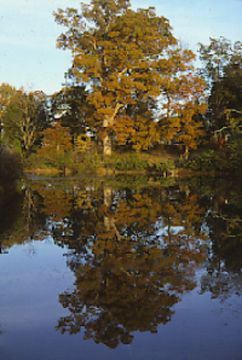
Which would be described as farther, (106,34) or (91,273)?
(106,34)

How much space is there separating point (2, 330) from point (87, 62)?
96.0 ft

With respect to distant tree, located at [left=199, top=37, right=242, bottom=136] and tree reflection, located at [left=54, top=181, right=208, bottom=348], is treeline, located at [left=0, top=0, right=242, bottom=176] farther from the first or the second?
tree reflection, located at [left=54, top=181, right=208, bottom=348]

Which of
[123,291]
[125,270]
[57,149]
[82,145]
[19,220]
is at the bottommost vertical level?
[123,291]

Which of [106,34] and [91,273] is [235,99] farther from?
[91,273]

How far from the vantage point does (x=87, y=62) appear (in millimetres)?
31500

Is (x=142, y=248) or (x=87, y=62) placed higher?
(x=87, y=62)

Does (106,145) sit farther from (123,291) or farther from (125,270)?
(123,291)

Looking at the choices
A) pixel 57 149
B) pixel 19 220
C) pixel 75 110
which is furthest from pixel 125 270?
pixel 75 110

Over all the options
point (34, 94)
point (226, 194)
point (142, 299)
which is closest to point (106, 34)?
point (34, 94)

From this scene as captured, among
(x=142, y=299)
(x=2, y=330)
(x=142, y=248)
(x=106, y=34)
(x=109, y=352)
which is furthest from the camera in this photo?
(x=106, y=34)

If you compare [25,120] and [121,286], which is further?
[25,120]

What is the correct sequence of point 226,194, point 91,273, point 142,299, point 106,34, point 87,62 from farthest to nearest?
point 106,34
point 87,62
point 226,194
point 91,273
point 142,299

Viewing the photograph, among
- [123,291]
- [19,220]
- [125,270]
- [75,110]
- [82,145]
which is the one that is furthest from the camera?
[75,110]

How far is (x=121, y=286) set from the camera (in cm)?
517
